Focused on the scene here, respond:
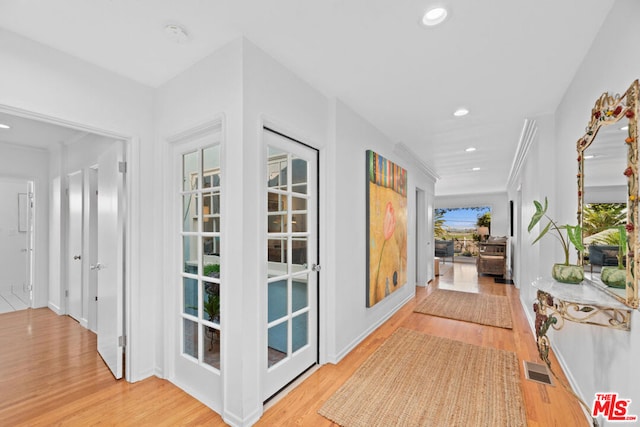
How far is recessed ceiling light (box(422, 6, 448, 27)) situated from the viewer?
1547 millimetres

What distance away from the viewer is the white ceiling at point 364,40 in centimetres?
154

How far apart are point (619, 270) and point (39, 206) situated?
20.2 feet

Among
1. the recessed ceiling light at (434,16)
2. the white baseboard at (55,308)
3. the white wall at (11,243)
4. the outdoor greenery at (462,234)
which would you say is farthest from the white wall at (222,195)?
the outdoor greenery at (462,234)

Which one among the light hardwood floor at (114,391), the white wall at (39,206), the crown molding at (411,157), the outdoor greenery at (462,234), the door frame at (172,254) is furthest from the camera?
the outdoor greenery at (462,234)

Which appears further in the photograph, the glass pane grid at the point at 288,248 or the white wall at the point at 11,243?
the white wall at the point at 11,243

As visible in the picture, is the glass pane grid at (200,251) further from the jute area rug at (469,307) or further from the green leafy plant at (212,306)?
the jute area rug at (469,307)

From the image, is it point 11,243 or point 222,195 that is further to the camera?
point 11,243

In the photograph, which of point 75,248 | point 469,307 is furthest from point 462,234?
point 75,248

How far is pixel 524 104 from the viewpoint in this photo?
2748mm

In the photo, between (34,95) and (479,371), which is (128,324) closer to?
(34,95)

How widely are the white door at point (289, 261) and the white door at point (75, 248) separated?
2932 millimetres

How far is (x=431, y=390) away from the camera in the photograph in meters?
2.17

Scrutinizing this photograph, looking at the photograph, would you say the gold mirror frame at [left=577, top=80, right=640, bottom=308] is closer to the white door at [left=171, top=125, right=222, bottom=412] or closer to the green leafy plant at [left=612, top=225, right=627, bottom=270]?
the green leafy plant at [left=612, top=225, right=627, bottom=270]

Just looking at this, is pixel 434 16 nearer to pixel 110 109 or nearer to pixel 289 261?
pixel 289 261
